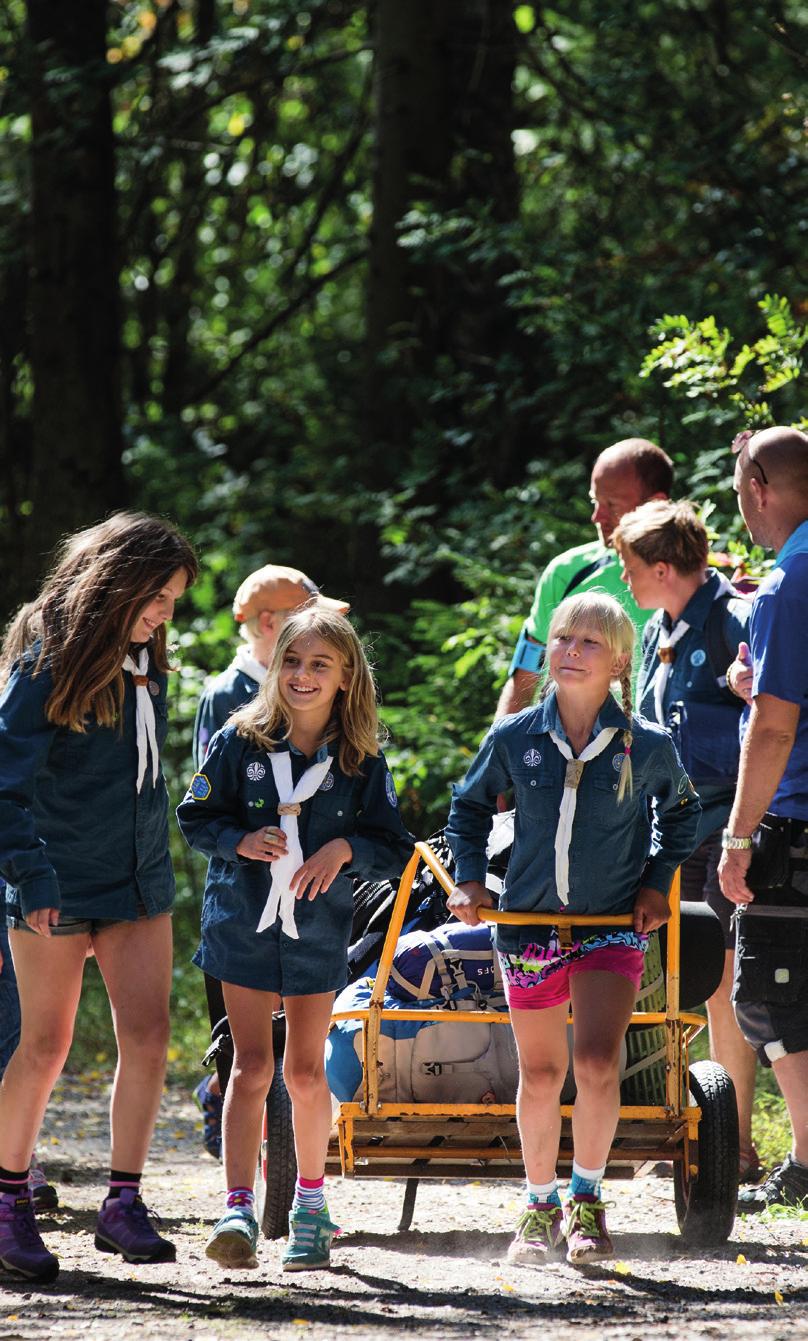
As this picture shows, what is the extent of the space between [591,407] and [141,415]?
5931 mm

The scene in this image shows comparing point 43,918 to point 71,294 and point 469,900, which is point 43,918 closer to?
point 469,900

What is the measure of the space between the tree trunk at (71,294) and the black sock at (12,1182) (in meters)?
7.05

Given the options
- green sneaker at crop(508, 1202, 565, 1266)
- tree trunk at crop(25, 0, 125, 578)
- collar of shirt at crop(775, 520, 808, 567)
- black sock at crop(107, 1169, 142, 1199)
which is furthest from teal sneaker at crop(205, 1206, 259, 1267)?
tree trunk at crop(25, 0, 125, 578)

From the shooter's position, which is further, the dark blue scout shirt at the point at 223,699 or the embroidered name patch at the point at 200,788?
the dark blue scout shirt at the point at 223,699

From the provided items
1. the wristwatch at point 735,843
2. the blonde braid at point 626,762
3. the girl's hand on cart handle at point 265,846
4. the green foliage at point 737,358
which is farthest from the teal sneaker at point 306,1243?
the green foliage at point 737,358

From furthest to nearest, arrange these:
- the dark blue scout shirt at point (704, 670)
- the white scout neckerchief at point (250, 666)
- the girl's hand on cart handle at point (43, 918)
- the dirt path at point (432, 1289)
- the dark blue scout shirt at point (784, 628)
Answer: the white scout neckerchief at point (250, 666), the dark blue scout shirt at point (704, 670), the dark blue scout shirt at point (784, 628), the girl's hand on cart handle at point (43, 918), the dirt path at point (432, 1289)

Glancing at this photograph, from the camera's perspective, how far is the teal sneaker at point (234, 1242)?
163 inches

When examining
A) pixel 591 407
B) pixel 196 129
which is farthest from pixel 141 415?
pixel 591 407

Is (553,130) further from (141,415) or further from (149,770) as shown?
(149,770)

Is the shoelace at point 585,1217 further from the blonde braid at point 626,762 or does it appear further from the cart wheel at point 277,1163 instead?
the blonde braid at point 626,762

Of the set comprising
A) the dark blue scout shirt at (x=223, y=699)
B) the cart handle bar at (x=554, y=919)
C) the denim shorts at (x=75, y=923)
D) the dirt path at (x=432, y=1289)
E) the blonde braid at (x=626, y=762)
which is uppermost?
the dark blue scout shirt at (x=223, y=699)

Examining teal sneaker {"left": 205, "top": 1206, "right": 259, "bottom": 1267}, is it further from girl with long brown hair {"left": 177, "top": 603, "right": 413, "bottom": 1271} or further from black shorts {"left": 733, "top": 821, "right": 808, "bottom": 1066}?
black shorts {"left": 733, "top": 821, "right": 808, "bottom": 1066}

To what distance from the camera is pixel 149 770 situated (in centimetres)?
445

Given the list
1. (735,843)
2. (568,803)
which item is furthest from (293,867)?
(735,843)
